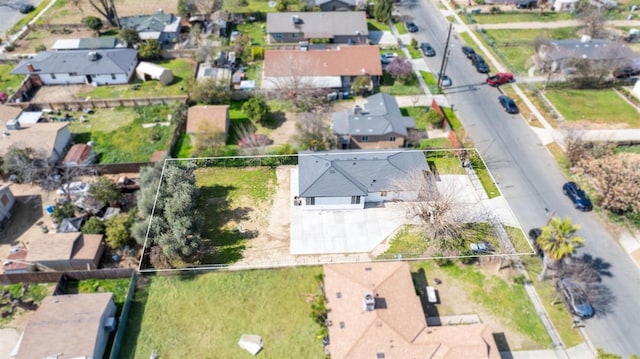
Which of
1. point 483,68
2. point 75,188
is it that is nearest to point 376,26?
point 483,68

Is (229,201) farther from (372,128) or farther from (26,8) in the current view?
(26,8)

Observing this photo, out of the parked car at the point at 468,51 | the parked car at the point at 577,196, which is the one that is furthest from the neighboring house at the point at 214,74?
the parked car at the point at 577,196

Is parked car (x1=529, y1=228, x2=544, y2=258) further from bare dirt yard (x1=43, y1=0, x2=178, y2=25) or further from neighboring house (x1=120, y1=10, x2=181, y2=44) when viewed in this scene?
bare dirt yard (x1=43, y1=0, x2=178, y2=25)

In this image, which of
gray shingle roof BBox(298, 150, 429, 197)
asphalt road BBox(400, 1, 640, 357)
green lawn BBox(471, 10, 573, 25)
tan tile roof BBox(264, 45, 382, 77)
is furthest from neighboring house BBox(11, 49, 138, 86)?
green lawn BBox(471, 10, 573, 25)

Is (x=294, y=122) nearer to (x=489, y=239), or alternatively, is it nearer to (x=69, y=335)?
(x=489, y=239)

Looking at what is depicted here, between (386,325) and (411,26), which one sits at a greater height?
(386,325)

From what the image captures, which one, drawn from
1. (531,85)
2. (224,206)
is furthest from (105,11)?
(531,85)
